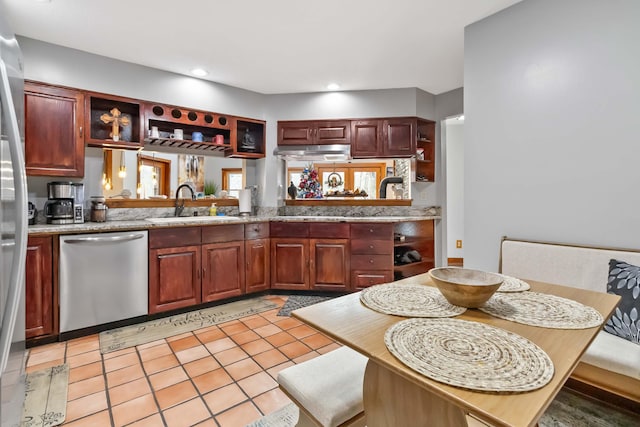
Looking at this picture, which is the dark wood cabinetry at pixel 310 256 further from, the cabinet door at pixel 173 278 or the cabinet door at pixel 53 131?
the cabinet door at pixel 53 131

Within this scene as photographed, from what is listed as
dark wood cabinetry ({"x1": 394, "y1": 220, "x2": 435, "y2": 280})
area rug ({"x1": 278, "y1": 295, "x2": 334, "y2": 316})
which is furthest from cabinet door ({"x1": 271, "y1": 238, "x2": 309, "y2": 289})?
dark wood cabinetry ({"x1": 394, "y1": 220, "x2": 435, "y2": 280})

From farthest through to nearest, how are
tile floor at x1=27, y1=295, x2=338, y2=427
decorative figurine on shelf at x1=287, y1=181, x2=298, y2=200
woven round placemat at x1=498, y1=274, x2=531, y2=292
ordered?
decorative figurine on shelf at x1=287, y1=181, x2=298, y2=200 < tile floor at x1=27, y1=295, x2=338, y2=427 < woven round placemat at x1=498, y1=274, x2=531, y2=292

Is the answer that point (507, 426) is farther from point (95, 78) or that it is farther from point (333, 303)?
point (95, 78)

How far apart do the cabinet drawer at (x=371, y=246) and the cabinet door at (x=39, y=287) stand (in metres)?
2.71

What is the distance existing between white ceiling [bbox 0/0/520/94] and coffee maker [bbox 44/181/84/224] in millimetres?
1261

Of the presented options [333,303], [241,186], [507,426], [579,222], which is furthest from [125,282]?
[579,222]

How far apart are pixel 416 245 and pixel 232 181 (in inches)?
101

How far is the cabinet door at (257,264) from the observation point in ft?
11.0

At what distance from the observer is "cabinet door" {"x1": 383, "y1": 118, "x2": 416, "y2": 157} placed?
3.76m

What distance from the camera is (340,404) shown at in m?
1.05

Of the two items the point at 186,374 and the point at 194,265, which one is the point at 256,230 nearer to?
the point at 194,265

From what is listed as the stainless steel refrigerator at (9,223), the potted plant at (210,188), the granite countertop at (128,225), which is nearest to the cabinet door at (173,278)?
the granite countertop at (128,225)

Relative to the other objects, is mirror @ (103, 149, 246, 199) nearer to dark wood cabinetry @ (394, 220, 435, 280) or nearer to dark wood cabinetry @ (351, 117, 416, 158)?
dark wood cabinetry @ (351, 117, 416, 158)

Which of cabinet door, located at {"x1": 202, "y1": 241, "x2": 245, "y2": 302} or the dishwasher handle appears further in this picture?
cabinet door, located at {"x1": 202, "y1": 241, "x2": 245, "y2": 302}
